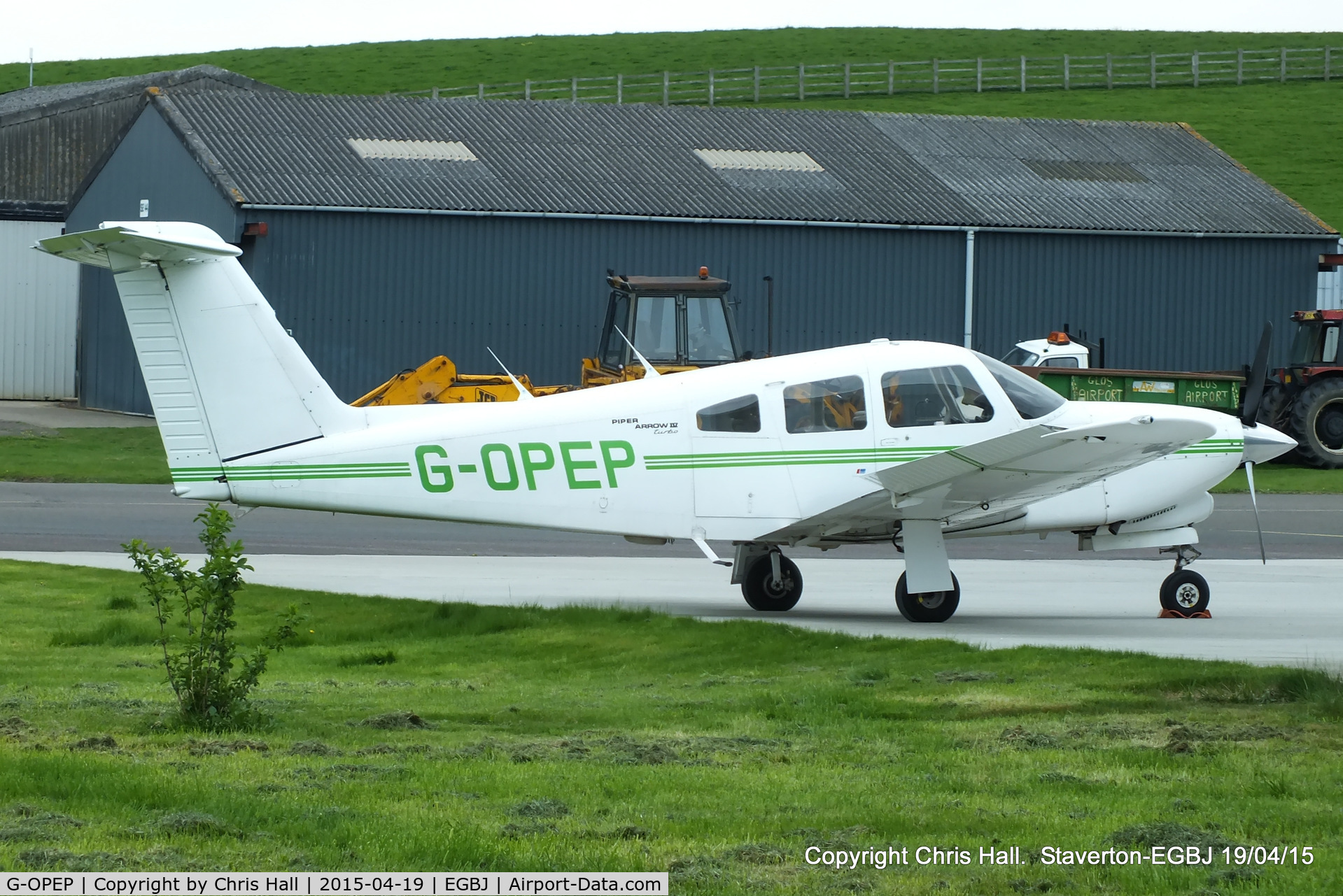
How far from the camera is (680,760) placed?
25.1 ft

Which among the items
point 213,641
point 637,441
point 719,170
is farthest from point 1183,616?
point 719,170

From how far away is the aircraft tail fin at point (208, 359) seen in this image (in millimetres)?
12711

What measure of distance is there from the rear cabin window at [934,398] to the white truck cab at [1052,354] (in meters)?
17.6

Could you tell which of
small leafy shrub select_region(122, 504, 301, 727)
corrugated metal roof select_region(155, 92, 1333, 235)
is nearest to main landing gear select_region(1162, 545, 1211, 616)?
small leafy shrub select_region(122, 504, 301, 727)

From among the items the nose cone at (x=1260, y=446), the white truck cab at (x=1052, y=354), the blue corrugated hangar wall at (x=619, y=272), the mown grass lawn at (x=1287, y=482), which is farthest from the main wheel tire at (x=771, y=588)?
the blue corrugated hangar wall at (x=619, y=272)

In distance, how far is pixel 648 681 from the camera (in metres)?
10.4

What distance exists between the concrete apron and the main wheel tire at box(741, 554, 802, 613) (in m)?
0.15

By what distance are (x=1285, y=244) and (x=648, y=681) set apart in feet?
110

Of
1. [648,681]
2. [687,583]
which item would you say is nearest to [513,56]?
[687,583]

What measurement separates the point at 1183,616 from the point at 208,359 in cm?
850

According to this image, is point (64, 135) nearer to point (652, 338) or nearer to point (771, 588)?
point (652, 338)

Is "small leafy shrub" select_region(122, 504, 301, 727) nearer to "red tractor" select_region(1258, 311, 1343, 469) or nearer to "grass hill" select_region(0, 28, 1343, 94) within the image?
"red tractor" select_region(1258, 311, 1343, 469)

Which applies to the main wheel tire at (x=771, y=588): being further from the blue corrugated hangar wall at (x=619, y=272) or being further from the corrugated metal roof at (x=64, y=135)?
the corrugated metal roof at (x=64, y=135)

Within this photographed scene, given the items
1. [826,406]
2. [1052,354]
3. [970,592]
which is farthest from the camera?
[1052,354]
